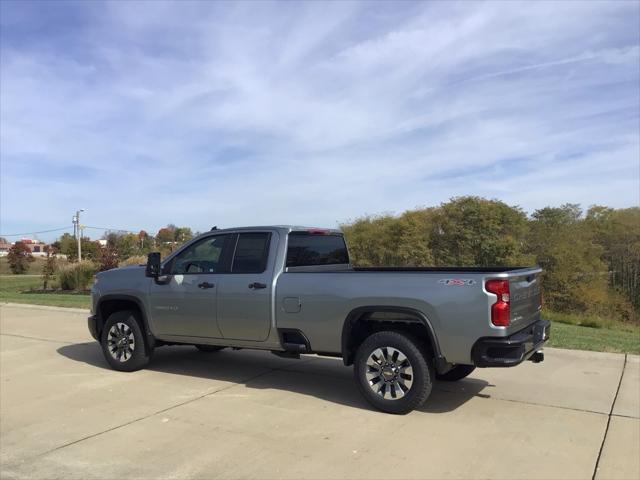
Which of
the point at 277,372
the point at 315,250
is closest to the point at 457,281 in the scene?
the point at 315,250

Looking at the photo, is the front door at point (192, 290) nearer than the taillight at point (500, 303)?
No

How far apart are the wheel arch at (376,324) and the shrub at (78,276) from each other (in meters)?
21.5

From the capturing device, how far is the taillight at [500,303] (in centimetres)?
492

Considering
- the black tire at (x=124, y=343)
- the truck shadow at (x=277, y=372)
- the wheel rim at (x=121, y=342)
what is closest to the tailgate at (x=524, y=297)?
the truck shadow at (x=277, y=372)

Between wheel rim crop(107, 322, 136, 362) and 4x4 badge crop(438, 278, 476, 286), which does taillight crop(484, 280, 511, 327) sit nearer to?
4x4 badge crop(438, 278, 476, 286)

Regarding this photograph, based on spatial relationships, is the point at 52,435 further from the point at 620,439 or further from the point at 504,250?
the point at 504,250

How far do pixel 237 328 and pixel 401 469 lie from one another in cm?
285

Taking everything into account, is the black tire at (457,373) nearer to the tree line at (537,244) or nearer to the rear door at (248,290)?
the rear door at (248,290)

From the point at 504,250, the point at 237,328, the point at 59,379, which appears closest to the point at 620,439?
the point at 237,328

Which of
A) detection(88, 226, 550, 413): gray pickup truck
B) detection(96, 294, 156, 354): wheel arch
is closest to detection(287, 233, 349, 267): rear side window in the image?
detection(88, 226, 550, 413): gray pickup truck

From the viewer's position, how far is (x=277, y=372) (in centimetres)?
725

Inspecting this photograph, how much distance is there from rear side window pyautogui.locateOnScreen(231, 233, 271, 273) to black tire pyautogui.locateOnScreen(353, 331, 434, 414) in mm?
1598

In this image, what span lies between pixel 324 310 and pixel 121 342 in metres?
3.14

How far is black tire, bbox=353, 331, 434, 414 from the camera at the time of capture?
527 cm
